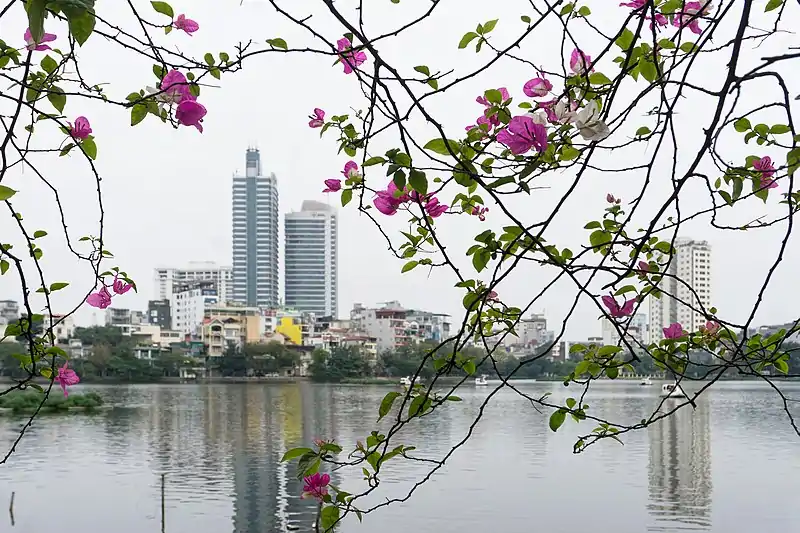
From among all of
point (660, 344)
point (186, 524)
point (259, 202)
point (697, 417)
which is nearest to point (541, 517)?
point (186, 524)

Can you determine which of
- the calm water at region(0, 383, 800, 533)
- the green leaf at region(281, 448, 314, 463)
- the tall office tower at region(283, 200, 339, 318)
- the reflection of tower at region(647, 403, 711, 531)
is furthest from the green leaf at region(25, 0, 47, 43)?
the tall office tower at region(283, 200, 339, 318)

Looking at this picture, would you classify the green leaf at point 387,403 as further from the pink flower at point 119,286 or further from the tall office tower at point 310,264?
the tall office tower at point 310,264

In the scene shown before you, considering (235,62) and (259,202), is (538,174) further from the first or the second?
(259,202)

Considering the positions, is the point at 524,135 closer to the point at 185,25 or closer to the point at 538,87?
the point at 538,87

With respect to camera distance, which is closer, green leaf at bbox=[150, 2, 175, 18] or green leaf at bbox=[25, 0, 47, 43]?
green leaf at bbox=[25, 0, 47, 43]

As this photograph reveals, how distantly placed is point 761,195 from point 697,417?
20583 mm

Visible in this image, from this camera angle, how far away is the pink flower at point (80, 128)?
92 cm

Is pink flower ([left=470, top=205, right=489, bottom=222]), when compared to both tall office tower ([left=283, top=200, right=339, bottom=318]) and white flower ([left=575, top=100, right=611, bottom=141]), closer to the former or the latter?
white flower ([left=575, top=100, right=611, bottom=141])

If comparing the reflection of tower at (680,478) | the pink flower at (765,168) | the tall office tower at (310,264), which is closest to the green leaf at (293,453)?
the pink flower at (765,168)

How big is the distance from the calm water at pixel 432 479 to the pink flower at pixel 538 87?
7.57 m

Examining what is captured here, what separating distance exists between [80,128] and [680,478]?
11.1 meters

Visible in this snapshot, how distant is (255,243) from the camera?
67.2 meters

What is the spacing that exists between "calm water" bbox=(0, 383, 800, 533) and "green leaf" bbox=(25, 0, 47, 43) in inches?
310

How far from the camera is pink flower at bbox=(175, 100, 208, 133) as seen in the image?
2.45 feet
